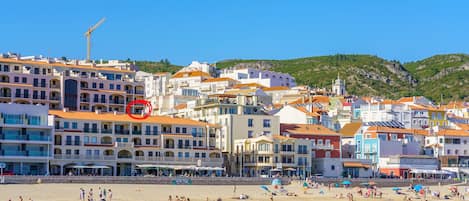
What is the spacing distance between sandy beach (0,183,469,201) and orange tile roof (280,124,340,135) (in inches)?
655

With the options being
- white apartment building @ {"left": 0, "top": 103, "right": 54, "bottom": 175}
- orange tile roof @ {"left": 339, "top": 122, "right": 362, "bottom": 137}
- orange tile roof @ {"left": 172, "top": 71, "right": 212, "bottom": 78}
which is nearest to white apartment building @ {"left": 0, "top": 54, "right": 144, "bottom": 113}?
white apartment building @ {"left": 0, "top": 103, "right": 54, "bottom": 175}

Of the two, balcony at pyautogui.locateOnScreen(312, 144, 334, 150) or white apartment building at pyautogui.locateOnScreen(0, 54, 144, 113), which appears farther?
white apartment building at pyautogui.locateOnScreen(0, 54, 144, 113)

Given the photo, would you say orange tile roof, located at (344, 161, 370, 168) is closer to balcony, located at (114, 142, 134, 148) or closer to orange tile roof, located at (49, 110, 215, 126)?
orange tile roof, located at (49, 110, 215, 126)

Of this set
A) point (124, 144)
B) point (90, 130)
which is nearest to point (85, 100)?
point (90, 130)

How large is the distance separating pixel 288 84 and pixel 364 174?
8068cm

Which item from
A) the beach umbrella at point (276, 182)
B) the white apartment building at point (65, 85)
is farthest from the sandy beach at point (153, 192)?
the white apartment building at point (65, 85)

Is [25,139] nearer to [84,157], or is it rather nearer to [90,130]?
[84,157]

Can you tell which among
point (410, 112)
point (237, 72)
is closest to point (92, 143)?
point (410, 112)

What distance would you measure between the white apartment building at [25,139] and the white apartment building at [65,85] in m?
19.9

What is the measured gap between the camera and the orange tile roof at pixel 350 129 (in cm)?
10794

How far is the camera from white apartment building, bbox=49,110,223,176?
83000mm

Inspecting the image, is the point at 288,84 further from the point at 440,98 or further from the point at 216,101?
the point at 216,101

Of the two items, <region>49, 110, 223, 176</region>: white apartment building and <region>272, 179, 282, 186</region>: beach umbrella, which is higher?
<region>49, 110, 223, 176</region>: white apartment building

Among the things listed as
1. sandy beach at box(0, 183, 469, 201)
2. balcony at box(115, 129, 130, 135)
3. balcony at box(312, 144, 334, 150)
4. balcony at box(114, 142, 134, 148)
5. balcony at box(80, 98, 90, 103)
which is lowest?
sandy beach at box(0, 183, 469, 201)
